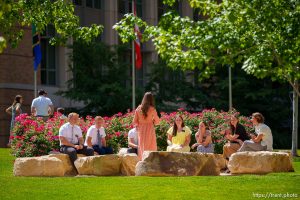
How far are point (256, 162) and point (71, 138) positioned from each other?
4.33 metres

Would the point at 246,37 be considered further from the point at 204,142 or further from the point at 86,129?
the point at 86,129

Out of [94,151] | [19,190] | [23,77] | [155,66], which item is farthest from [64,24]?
[155,66]

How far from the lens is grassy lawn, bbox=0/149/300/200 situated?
1592cm

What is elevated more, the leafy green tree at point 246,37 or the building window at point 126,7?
the building window at point 126,7

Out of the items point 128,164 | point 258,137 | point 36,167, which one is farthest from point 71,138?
point 258,137

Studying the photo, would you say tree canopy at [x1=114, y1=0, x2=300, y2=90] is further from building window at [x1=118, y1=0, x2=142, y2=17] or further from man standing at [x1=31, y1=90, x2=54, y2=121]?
building window at [x1=118, y1=0, x2=142, y2=17]

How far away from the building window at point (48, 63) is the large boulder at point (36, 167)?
23931 millimetres

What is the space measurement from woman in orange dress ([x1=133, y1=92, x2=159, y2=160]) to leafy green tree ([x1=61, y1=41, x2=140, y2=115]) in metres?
19.5

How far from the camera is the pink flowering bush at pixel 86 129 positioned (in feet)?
81.9

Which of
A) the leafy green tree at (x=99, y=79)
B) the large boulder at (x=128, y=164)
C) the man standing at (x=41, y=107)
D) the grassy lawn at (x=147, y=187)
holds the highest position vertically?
the leafy green tree at (x=99, y=79)

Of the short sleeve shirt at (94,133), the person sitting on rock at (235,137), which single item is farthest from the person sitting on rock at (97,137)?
the person sitting on rock at (235,137)

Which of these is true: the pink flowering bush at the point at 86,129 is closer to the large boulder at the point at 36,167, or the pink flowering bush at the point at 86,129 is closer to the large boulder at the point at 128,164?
the large boulder at the point at 128,164

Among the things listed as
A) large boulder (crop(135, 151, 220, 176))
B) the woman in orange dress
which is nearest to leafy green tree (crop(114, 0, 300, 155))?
the woman in orange dress

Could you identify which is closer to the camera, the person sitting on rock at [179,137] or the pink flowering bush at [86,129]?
the person sitting on rock at [179,137]
